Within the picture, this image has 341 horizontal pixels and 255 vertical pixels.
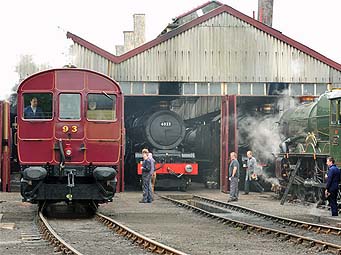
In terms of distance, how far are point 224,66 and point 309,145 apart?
716 cm

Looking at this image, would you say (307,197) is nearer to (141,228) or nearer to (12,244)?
(141,228)

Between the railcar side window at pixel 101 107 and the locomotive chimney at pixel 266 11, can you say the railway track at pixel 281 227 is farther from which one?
the locomotive chimney at pixel 266 11

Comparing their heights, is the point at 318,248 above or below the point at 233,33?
below

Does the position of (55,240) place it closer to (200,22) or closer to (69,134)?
(69,134)

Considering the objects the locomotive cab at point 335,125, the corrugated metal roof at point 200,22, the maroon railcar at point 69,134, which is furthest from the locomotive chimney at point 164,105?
the maroon railcar at point 69,134

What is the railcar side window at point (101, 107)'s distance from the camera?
52.7ft

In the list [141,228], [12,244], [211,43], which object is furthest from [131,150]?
[12,244]

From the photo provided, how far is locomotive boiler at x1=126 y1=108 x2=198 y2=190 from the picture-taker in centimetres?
2633

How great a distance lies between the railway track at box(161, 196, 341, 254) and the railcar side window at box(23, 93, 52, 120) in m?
4.51

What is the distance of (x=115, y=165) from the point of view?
16016 mm

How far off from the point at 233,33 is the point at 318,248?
17.1m

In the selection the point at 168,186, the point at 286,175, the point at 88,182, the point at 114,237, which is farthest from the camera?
the point at 168,186

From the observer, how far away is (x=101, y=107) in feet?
53.2

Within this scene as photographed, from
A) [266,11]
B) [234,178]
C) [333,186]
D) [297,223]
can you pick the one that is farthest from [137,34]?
[297,223]
